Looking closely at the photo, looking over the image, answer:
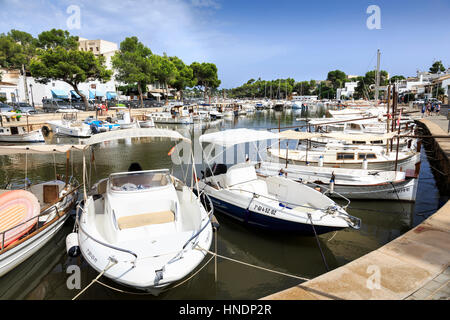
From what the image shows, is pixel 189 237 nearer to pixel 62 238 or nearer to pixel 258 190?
pixel 258 190

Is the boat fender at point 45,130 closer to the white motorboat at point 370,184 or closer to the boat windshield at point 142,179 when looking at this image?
the boat windshield at point 142,179

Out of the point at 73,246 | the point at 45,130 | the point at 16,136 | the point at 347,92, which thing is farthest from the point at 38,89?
the point at 347,92

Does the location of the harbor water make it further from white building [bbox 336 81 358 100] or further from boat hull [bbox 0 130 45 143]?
white building [bbox 336 81 358 100]

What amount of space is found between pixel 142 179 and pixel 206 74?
86.4m

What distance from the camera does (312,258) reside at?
8.37 m

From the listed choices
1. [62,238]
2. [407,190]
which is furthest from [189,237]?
[407,190]

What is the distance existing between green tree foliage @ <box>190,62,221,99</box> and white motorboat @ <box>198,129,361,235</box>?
261 feet

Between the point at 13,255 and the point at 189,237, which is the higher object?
the point at 189,237

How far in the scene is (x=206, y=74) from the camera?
90312 mm

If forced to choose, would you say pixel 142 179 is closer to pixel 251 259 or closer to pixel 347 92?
pixel 251 259

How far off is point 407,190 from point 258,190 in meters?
7.17

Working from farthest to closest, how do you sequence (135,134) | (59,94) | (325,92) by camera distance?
(325,92), (59,94), (135,134)

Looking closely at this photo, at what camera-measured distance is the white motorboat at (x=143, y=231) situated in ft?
17.9

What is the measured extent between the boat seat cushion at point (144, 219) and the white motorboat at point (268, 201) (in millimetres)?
3135
